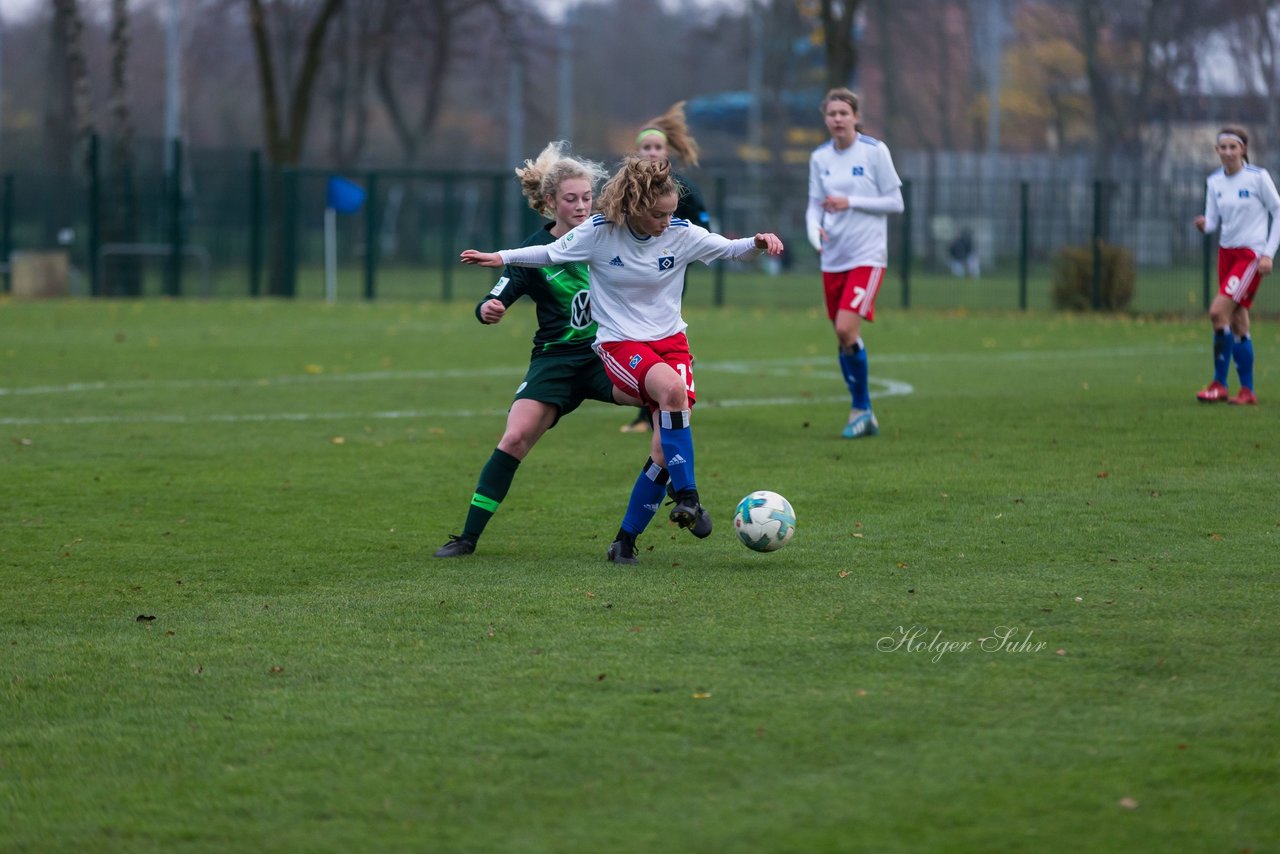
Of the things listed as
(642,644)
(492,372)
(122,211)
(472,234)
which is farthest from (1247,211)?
(472,234)

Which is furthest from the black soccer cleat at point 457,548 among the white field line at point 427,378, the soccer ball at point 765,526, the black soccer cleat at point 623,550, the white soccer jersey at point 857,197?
the white field line at point 427,378

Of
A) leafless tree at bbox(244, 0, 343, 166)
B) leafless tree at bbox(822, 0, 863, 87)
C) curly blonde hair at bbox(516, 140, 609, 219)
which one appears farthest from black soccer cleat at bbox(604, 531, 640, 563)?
leafless tree at bbox(822, 0, 863, 87)

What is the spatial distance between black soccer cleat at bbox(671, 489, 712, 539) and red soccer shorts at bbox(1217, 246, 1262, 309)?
7.05 metres

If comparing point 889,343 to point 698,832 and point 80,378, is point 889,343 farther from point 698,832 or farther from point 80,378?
point 698,832

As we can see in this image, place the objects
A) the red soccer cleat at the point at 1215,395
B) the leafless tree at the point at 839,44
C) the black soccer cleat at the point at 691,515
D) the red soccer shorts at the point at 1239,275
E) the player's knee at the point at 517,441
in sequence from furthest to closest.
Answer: the leafless tree at the point at 839,44 → the red soccer shorts at the point at 1239,275 → the red soccer cleat at the point at 1215,395 → the player's knee at the point at 517,441 → the black soccer cleat at the point at 691,515

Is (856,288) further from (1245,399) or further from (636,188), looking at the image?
(636,188)

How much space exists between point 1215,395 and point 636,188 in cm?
709

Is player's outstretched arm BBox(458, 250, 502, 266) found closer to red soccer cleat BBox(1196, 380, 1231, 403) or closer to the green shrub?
red soccer cleat BBox(1196, 380, 1231, 403)

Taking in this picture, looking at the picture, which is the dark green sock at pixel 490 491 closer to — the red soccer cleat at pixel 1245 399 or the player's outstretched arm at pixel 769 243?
the player's outstretched arm at pixel 769 243

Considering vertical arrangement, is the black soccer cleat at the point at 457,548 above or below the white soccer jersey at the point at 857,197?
below

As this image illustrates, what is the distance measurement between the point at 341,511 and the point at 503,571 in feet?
5.85

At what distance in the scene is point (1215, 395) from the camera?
39.8ft

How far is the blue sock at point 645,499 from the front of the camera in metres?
6.64

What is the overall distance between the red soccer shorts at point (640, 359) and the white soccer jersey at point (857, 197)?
457 centimetres
